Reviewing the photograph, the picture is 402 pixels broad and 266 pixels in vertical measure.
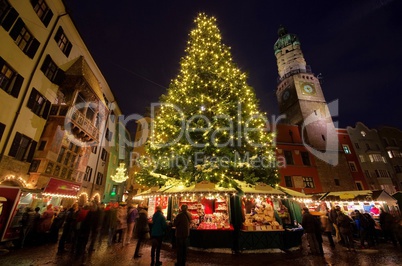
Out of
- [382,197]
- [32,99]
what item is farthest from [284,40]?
[32,99]

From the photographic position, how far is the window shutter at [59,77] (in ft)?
51.9

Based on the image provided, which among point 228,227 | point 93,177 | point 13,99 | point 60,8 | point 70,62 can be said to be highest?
point 60,8

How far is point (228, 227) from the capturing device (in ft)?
30.4

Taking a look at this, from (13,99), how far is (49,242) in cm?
885

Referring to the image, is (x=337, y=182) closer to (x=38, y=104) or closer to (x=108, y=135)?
(x=108, y=135)

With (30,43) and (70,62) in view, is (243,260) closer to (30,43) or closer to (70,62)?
(30,43)

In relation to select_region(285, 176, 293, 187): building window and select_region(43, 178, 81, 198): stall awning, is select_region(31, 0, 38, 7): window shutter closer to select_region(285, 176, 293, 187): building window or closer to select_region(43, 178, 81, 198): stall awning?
select_region(43, 178, 81, 198): stall awning

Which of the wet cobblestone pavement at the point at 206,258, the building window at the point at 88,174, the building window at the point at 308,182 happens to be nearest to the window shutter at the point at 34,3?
the building window at the point at 88,174

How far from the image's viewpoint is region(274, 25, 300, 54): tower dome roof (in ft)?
193

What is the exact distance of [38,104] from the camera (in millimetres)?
14281

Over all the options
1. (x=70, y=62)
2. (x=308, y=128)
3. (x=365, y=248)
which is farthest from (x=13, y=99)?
(x=308, y=128)

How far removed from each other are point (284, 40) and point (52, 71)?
6367 cm

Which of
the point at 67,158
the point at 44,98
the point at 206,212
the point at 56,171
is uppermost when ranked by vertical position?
the point at 44,98

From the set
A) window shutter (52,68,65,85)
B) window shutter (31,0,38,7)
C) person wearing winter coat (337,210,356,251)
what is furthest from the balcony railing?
person wearing winter coat (337,210,356,251)
